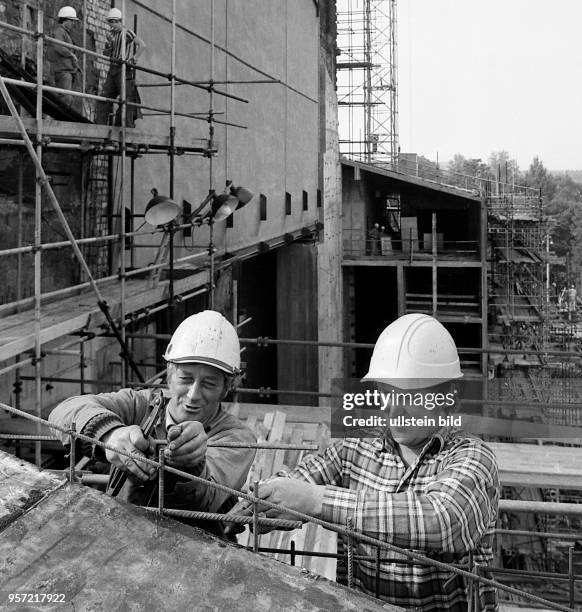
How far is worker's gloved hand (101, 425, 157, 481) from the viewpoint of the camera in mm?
2359

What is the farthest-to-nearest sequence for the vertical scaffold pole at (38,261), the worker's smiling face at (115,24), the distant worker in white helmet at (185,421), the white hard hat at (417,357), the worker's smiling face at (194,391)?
the worker's smiling face at (115,24) < the vertical scaffold pole at (38,261) < the worker's smiling face at (194,391) < the white hard hat at (417,357) < the distant worker in white helmet at (185,421)

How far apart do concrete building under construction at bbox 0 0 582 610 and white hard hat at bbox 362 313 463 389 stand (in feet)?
1.25

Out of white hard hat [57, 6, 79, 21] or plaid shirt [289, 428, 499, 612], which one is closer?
plaid shirt [289, 428, 499, 612]

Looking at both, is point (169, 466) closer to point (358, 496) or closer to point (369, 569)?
point (358, 496)

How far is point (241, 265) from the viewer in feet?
58.4

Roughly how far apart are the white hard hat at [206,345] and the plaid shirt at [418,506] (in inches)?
19.7

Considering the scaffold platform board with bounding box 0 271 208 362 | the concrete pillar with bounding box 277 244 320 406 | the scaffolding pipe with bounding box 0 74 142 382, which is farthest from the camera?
the concrete pillar with bounding box 277 244 320 406

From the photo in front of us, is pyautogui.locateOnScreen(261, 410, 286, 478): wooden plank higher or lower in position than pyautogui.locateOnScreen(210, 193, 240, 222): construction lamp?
lower

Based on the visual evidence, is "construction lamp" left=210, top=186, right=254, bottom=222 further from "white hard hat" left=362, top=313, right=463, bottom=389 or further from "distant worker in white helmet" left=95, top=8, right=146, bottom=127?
"white hard hat" left=362, top=313, right=463, bottom=389

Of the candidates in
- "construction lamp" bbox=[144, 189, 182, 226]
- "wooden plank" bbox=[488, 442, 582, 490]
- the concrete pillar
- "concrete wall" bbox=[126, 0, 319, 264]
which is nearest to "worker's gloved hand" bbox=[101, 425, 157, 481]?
"wooden plank" bbox=[488, 442, 582, 490]

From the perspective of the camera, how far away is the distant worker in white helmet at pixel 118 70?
27.6ft

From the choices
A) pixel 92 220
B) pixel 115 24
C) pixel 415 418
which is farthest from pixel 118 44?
pixel 415 418

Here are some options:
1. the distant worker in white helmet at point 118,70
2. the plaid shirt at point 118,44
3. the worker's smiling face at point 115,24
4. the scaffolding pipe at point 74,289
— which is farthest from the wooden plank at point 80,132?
the scaffolding pipe at point 74,289

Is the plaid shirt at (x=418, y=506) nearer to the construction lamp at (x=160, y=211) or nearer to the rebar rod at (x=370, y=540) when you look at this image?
the rebar rod at (x=370, y=540)
